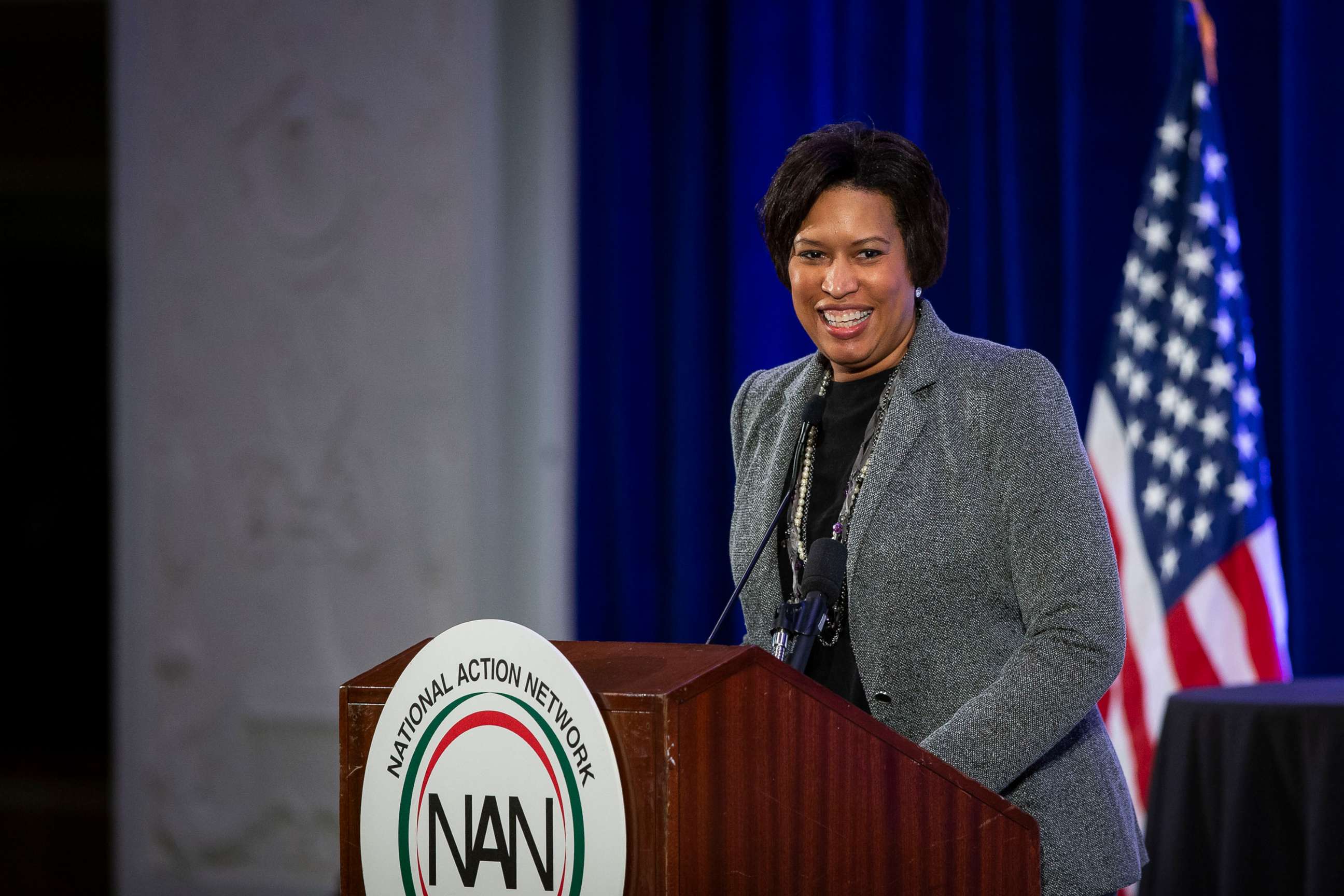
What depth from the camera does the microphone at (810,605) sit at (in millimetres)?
1405

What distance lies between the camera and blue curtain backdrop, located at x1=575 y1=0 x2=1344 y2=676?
3.53m

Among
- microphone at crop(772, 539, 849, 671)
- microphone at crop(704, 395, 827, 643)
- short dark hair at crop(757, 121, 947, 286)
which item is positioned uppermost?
short dark hair at crop(757, 121, 947, 286)

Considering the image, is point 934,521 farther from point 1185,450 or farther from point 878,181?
point 1185,450

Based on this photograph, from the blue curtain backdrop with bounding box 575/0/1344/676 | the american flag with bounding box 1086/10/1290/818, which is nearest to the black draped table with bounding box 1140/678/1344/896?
the american flag with bounding box 1086/10/1290/818

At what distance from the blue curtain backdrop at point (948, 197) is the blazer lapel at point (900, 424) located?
2.24 m

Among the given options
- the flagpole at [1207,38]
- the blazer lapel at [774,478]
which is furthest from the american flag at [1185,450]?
the blazer lapel at [774,478]

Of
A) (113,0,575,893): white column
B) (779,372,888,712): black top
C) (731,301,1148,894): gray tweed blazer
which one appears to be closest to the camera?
(731,301,1148,894): gray tweed blazer

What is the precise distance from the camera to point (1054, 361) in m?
3.82

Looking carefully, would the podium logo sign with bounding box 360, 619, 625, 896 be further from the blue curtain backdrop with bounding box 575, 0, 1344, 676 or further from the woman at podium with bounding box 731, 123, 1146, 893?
the blue curtain backdrop with bounding box 575, 0, 1344, 676

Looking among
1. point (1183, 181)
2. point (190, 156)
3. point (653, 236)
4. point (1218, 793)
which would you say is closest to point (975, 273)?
point (1183, 181)

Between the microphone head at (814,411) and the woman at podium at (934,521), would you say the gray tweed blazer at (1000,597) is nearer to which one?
the woman at podium at (934,521)

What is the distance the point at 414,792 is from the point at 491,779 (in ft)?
0.25

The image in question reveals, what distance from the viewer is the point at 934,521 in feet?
4.95

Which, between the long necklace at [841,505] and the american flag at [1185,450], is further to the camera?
Answer: the american flag at [1185,450]
